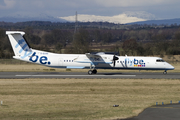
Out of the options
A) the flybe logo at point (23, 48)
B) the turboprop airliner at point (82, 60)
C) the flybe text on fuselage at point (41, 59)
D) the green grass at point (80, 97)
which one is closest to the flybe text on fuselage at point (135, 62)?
the turboprop airliner at point (82, 60)

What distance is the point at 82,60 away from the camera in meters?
40.4

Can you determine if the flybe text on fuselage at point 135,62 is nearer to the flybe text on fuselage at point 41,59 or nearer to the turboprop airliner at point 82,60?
the turboprop airliner at point 82,60

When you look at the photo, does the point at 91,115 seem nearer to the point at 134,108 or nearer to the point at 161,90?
the point at 134,108

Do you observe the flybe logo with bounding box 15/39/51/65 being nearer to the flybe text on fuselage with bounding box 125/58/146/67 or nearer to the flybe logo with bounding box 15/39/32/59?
Answer: the flybe logo with bounding box 15/39/32/59

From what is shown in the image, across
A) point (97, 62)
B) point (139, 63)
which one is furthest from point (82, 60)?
point (139, 63)

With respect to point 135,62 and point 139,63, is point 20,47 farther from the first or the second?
point 139,63

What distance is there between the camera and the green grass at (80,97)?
55.5 ft

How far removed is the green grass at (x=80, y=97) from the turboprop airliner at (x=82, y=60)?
251 inches

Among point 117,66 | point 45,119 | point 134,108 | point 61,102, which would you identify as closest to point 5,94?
point 61,102

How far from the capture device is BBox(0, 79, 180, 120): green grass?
16906 millimetres

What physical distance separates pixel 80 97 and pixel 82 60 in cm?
1730

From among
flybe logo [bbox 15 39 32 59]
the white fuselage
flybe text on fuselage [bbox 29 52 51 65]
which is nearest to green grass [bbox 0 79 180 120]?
the white fuselage

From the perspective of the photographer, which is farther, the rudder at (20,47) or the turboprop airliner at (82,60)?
the rudder at (20,47)

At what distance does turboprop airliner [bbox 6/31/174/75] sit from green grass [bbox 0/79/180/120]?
20.9 ft
